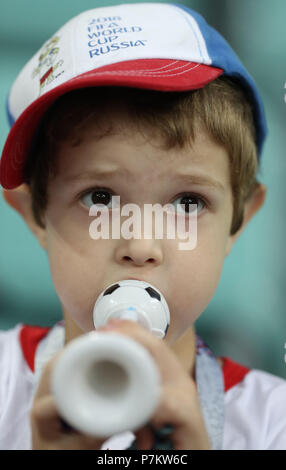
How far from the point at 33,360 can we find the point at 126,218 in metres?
0.37

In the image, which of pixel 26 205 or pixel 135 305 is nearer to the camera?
pixel 135 305

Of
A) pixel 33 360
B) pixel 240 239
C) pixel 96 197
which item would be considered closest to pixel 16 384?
pixel 33 360

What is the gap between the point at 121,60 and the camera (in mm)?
634

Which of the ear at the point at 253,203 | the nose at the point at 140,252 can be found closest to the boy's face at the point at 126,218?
the nose at the point at 140,252

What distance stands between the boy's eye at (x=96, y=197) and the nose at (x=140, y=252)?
0.23 feet

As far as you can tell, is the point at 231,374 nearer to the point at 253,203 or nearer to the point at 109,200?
the point at 253,203

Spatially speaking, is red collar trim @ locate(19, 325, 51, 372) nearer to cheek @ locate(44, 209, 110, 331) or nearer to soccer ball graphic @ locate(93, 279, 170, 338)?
cheek @ locate(44, 209, 110, 331)

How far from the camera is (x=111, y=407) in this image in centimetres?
39

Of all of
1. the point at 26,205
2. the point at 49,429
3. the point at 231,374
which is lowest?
the point at 49,429

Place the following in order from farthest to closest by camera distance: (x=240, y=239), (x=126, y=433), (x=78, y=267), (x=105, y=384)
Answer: (x=240, y=239) → (x=126, y=433) → (x=78, y=267) → (x=105, y=384)

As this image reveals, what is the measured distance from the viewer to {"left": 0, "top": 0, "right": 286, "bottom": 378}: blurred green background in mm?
1156

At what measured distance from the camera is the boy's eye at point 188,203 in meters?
0.69

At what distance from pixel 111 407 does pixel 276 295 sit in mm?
922

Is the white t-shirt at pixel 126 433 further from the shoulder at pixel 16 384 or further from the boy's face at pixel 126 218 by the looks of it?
the boy's face at pixel 126 218
